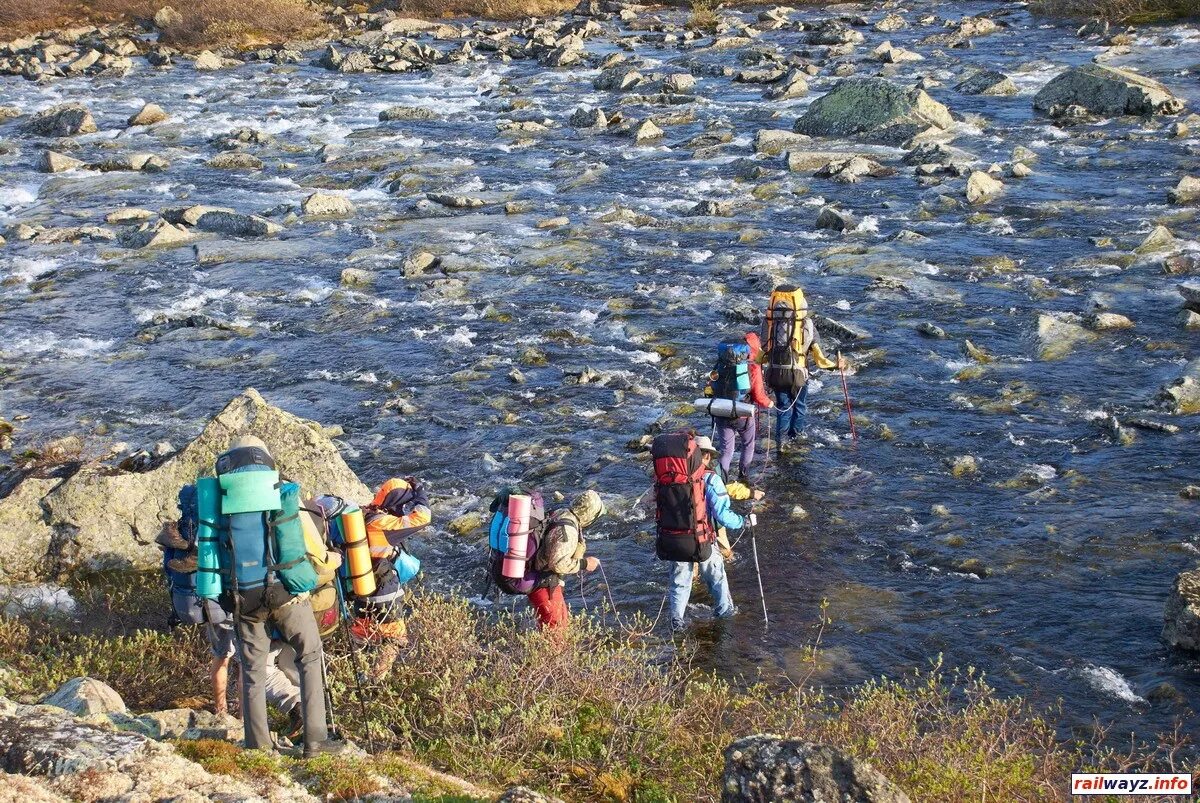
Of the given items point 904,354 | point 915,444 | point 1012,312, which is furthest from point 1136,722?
point 1012,312

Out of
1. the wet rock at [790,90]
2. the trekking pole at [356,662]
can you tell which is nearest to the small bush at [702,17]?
the wet rock at [790,90]

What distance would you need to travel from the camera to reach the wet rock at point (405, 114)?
3634 centimetres

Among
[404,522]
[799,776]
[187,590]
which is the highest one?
[404,522]

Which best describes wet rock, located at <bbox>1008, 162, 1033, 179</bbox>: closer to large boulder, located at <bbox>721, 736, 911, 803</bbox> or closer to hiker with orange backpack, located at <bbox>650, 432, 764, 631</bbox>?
hiker with orange backpack, located at <bbox>650, 432, 764, 631</bbox>

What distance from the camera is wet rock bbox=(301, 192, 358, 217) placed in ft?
86.7

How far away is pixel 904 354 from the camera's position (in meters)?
17.6

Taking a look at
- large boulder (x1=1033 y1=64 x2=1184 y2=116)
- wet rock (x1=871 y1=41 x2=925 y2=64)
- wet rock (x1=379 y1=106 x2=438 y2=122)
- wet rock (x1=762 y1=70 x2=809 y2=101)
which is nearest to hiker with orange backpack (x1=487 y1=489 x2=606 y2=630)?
large boulder (x1=1033 y1=64 x2=1184 y2=116)

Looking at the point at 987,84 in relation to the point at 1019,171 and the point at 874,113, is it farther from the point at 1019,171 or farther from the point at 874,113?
the point at 1019,171

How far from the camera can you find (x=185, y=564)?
8281 millimetres

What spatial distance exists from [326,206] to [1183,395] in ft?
59.4

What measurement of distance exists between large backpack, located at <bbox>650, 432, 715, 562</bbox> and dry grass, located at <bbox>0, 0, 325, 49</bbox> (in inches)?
1817

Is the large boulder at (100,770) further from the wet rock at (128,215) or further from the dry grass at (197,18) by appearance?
the dry grass at (197,18)

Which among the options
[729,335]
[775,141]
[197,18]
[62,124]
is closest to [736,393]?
[729,335]

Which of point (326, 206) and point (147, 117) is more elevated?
point (147, 117)
